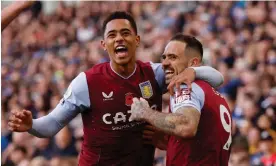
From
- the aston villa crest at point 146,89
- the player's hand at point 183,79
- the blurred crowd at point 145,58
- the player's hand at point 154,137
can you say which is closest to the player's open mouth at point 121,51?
the aston villa crest at point 146,89

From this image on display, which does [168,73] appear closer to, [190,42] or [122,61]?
[190,42]

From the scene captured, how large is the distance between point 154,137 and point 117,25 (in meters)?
1.01

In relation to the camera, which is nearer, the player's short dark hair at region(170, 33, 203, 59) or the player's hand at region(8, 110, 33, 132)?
the player's hand at region(8, 110, 33, 132)

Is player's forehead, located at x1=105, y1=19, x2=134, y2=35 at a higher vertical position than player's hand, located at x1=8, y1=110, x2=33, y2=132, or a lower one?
higher

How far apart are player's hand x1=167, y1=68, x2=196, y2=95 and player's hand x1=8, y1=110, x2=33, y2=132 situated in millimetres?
1114

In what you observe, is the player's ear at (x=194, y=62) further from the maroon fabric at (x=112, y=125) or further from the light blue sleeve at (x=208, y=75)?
the maroon fabric at (x=112, y=125)

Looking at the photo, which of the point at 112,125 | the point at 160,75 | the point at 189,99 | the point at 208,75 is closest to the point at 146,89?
the point at 160,75

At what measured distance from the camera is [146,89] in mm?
6215

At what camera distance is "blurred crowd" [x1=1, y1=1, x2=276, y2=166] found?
992 centimetres

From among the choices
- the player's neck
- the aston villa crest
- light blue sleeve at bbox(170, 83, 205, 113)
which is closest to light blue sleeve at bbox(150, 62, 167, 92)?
the aston villa crest

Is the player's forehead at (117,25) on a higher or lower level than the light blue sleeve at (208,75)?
higher

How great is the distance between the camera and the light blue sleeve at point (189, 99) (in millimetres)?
5141

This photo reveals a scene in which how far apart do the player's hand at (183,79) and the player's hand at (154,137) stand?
84 centimetres

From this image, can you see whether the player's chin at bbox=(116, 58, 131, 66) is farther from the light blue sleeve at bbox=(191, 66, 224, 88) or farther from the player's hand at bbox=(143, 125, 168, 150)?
the light blue sleeve at bbox=(191, 66, 224, 88)
